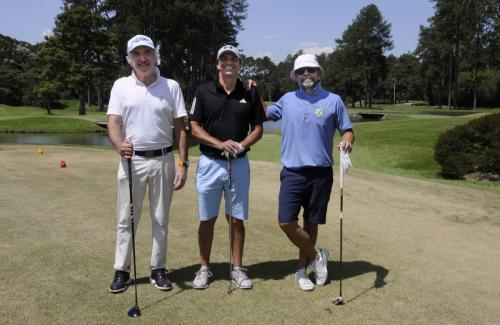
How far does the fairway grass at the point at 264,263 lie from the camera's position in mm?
4027

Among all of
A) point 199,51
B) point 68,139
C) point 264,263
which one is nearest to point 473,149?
point 264,263

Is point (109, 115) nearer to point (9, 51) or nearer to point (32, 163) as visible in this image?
point (32, 163)

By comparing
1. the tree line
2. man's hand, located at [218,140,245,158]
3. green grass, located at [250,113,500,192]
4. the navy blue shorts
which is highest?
the tree line

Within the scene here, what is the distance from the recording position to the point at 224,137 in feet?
14.9

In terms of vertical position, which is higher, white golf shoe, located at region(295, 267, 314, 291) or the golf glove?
the golf glove

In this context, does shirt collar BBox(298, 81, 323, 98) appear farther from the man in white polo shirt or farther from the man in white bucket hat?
the man in white polo shirt

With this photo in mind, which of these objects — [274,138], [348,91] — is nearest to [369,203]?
[274,138]

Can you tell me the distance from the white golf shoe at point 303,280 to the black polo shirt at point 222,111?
1436 millimetres

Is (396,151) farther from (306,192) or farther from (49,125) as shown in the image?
(49,125)

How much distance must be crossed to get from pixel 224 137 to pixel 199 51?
6119 cm

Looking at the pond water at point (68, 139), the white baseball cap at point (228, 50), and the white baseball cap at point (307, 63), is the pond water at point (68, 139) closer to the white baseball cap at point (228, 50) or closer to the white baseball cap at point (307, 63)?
the white baseball cap at point (228, 50)

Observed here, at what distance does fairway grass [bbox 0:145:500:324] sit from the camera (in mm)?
4027

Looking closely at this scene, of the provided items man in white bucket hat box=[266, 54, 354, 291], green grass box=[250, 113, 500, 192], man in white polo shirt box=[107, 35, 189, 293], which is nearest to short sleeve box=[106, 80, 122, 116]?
man in white polo shirt box=[107, 35, 189, 293]

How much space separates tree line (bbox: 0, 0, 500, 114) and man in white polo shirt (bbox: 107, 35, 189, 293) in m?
43.1
